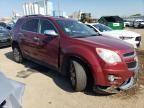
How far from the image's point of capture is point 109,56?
463cm

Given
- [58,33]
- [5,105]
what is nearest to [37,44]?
[58,33]

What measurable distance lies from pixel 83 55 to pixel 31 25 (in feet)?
9.51

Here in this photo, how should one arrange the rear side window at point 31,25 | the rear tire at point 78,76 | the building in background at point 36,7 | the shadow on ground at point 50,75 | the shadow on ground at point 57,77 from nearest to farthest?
the rear tire at point 78,76
the shadow on ground at point 57,77
the shadow on ground at point 50,75
the rear side window at point 31,25
the building in background at point 36,7

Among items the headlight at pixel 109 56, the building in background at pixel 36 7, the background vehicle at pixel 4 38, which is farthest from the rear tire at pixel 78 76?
the building in background at pixel 36 7

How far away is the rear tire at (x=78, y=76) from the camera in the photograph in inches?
193

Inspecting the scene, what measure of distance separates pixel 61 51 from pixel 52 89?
0.94 m

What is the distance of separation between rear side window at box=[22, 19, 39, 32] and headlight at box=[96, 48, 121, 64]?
2.74m

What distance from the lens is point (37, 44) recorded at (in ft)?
21.3

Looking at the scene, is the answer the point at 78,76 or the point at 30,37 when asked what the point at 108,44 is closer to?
the point at 78,76

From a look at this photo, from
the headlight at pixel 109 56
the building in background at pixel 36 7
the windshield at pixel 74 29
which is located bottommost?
the headlight at pixel 109 56

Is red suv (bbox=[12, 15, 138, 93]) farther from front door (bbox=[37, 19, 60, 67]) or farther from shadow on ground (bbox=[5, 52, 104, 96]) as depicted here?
shadow on ground (bbox=[5, 52, 104, 96])

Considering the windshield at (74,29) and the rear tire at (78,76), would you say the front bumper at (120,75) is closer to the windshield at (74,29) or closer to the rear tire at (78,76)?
the rear tire at (78,76)

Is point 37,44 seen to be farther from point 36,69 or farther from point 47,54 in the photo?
point 36,69

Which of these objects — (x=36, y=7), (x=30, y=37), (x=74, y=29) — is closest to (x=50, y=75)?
(x=30, y=37)
